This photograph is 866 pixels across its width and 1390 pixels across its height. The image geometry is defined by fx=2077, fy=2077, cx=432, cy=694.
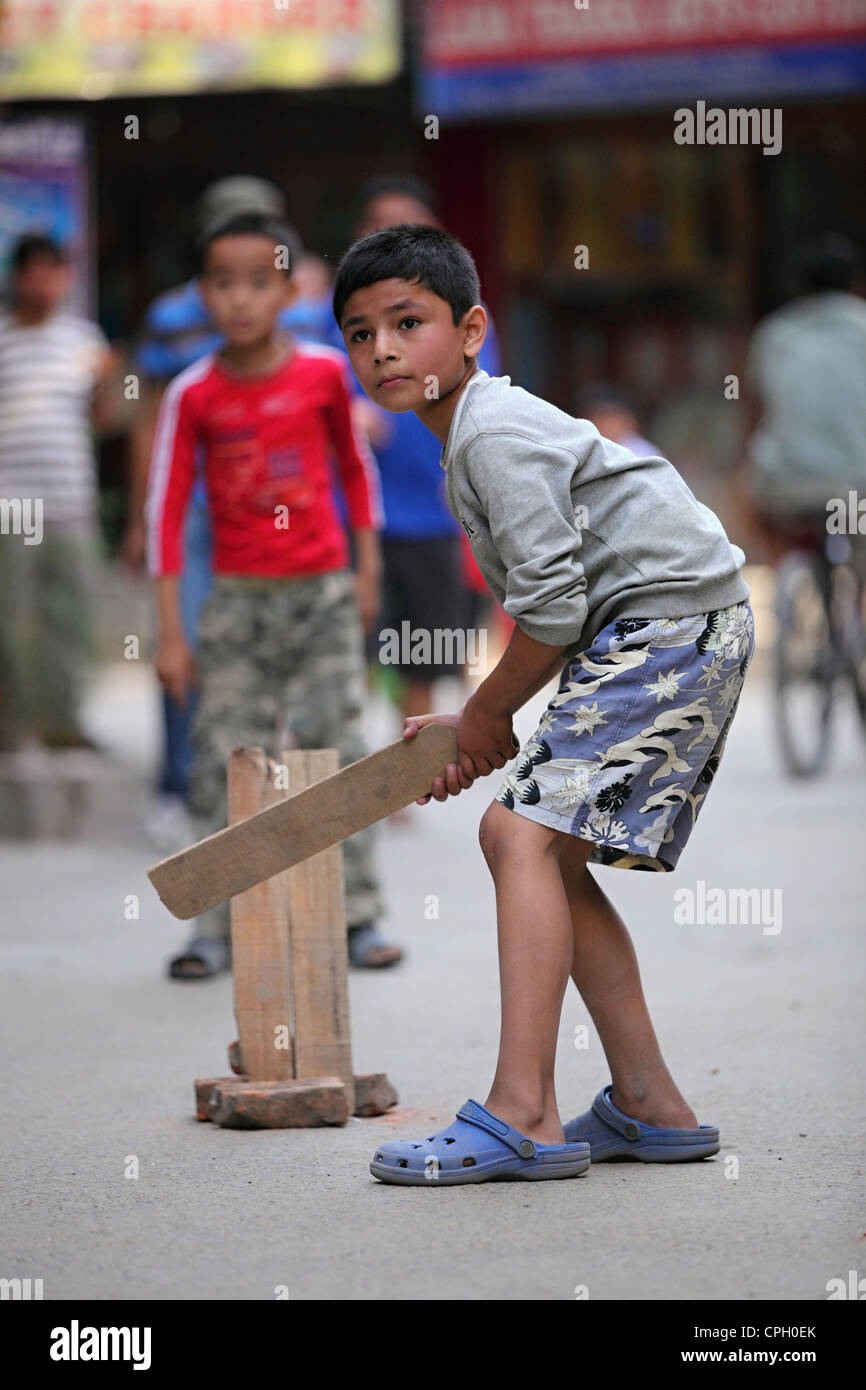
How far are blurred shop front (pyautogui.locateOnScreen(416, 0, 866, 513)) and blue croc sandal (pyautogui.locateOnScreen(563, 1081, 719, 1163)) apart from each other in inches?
403

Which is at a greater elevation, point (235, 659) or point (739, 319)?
point (739, 319)

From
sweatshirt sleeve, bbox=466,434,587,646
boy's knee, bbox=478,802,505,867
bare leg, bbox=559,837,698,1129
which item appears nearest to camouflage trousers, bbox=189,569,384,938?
bare leg, bbox=559,837,698,1129

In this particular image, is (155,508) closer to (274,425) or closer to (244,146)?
(274,425)

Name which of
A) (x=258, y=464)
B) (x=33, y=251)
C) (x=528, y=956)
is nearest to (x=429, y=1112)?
(x=528, y=956)

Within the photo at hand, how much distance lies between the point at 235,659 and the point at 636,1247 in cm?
248

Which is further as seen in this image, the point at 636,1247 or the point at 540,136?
the point at 540,136

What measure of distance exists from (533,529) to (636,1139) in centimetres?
108

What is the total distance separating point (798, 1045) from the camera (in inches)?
174

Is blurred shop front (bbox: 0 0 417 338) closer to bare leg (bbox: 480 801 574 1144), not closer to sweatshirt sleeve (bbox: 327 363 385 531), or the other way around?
sweatshirt sleeve (bbox: 327 363 385 531)

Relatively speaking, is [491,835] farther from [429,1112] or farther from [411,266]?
[411,266]

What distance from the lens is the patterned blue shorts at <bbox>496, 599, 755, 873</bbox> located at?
3285 millimetres
